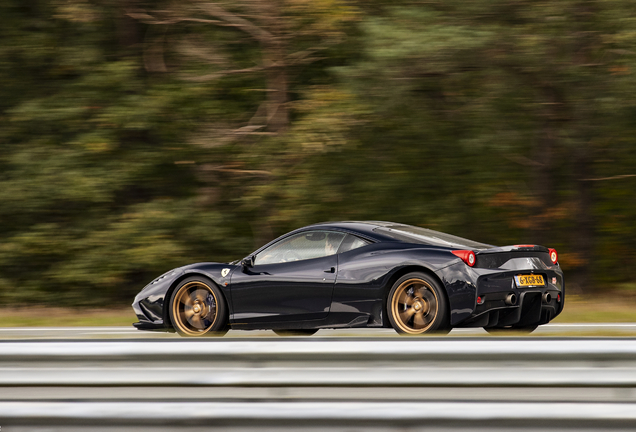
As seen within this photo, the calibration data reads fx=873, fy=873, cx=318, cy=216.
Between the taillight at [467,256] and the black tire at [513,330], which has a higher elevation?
the taillight at [467,256]

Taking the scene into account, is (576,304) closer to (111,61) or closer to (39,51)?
(111,61)

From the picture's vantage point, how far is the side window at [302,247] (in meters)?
7.89

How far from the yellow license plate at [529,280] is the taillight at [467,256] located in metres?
0.45

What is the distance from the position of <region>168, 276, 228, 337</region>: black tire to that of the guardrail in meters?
3.50

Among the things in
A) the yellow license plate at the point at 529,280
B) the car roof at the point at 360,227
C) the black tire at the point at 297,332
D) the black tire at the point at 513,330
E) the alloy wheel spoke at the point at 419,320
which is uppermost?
the car roof at the point at 360,227

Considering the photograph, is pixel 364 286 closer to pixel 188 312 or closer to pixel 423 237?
pixel 423 237

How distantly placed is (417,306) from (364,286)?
0.50 m

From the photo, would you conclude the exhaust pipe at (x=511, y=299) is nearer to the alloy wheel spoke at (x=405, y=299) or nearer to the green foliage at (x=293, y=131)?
the alloy wheel spoke at (x=405, y=299)

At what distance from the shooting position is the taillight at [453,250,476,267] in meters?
7.08

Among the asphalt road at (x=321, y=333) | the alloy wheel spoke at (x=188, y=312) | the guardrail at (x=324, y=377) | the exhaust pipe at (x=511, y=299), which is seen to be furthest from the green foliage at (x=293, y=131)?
the guardrail at (x=324, y=377)

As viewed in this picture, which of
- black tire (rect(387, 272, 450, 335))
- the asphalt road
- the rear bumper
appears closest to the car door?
the asphalt road

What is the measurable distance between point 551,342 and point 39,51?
14854mm

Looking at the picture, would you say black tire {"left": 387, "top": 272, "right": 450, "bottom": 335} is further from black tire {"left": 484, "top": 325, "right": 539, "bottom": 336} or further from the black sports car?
black tire {"left": 484, "top": 325, "right": 539, "bottom": 336}

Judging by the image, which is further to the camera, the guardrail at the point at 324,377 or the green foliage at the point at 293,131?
the green foliage at the point at 293,131
